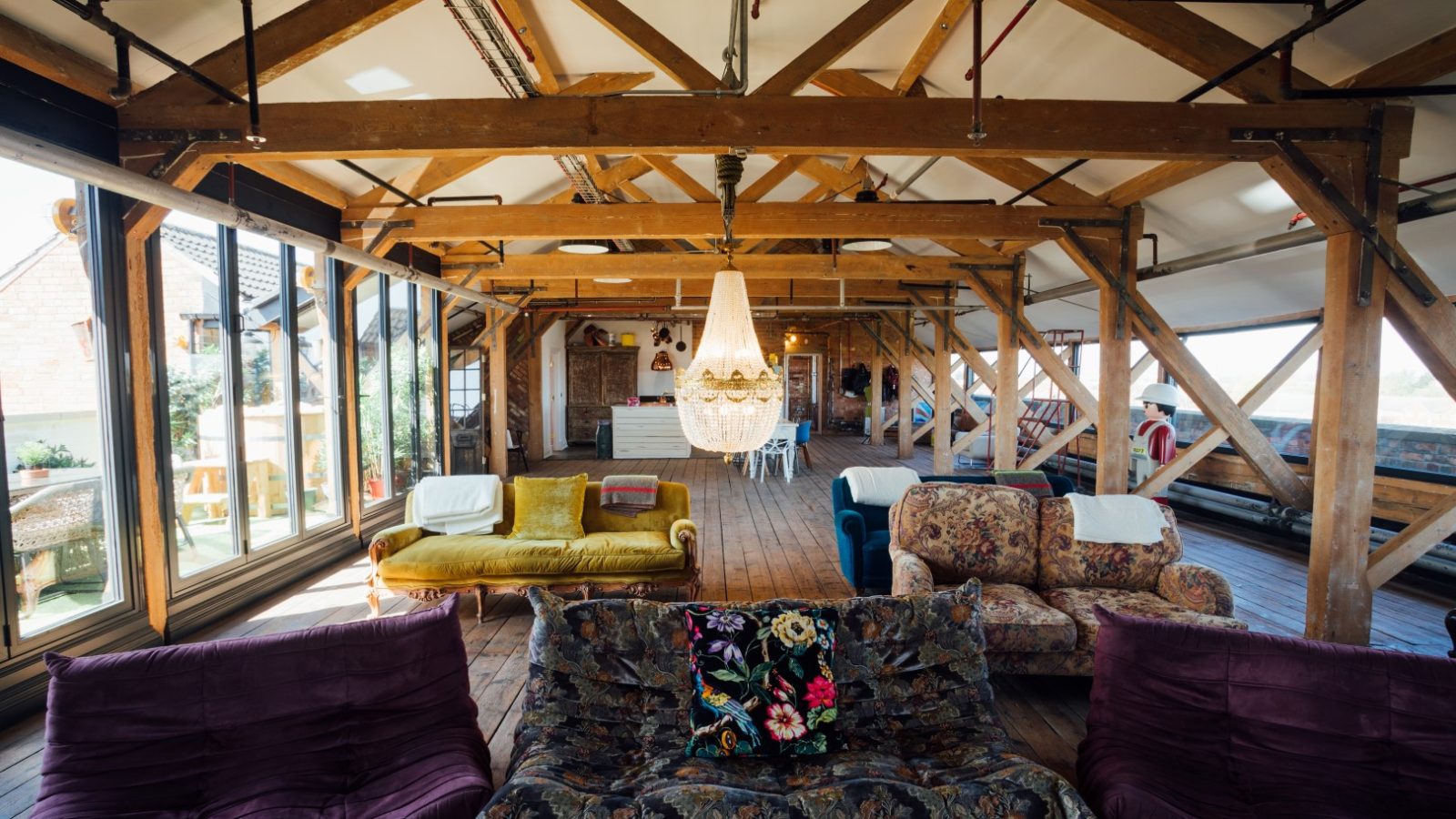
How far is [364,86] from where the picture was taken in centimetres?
383

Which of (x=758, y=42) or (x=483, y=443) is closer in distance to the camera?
(x=758, y=42)

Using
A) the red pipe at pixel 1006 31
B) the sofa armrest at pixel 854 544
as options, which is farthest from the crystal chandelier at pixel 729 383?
the red pipe at pixel 1006 31

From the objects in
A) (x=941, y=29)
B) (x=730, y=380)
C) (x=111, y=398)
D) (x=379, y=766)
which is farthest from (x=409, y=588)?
(x=941, y=29)

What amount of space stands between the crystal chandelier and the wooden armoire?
1035cm

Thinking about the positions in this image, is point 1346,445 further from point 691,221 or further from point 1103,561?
point 691,221

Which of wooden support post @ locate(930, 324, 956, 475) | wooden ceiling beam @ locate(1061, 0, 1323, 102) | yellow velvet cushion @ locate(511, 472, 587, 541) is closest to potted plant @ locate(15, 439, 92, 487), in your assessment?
yellow velvet cushion @ locate(511, 472, 587, 541)

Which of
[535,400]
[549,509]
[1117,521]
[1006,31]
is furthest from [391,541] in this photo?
[535,400]

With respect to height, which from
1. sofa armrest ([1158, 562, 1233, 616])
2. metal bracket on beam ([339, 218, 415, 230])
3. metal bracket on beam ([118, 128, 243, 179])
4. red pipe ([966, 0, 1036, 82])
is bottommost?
sofa armrest ([1158, 562, 1233, 616])

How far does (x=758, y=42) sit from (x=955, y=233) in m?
2.30

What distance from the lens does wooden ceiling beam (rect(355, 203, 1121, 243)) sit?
5.11 meters

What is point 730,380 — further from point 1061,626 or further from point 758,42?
point 758,42

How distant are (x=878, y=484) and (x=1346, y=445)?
2.56 m

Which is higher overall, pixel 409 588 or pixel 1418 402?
pixel 1418 402

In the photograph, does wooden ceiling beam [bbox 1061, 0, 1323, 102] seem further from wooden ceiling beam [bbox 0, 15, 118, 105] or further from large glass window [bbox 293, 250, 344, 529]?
large glass window [bbox 293, 250, 344, 529]
